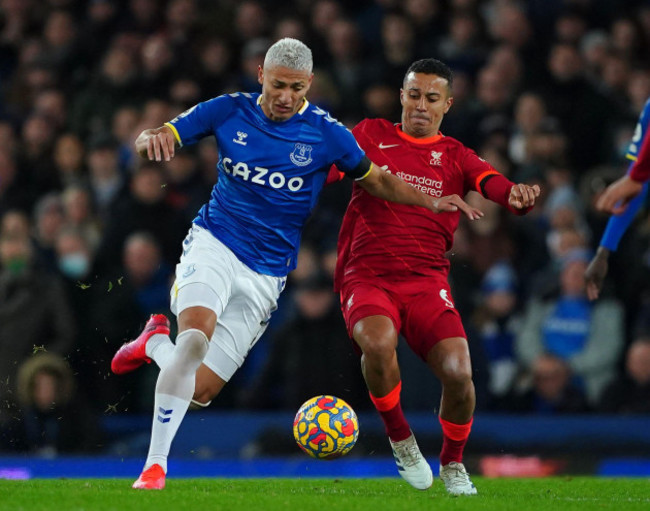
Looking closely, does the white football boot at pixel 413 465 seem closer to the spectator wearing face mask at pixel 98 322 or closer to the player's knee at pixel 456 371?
the player's knee at pixel 456 371

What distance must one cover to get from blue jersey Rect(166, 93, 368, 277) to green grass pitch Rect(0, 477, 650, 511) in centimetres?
150

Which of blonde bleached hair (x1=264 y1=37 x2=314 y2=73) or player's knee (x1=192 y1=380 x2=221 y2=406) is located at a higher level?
blonde bleached hair (x1=264 y1=37 x2=314 y2=73)

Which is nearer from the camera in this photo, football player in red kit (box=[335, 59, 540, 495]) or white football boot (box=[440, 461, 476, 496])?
football player in red kit (box=[335, 59, 540, 495])

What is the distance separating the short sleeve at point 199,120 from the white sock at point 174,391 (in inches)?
48.7

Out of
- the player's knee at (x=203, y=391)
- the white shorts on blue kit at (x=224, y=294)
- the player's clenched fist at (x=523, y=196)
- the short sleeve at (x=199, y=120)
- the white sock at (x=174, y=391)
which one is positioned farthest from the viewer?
the player's knee at (x=203, y=391)

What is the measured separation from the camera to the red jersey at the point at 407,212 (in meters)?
7.79

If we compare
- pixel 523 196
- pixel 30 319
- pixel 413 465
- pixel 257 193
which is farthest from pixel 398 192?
pixel 30 319

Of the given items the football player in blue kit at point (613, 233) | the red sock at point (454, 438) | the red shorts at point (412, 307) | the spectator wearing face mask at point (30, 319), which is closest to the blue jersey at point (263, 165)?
the red shorts at point (412, 307)

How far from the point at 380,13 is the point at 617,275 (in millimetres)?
4951

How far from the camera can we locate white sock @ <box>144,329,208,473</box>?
22.4ft

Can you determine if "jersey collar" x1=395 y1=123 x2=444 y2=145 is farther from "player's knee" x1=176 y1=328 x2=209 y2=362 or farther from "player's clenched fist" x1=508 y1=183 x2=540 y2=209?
"player's knee" x1=176 y1=328 x2=209 y2=362

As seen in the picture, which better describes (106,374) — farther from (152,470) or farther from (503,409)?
(152,470)

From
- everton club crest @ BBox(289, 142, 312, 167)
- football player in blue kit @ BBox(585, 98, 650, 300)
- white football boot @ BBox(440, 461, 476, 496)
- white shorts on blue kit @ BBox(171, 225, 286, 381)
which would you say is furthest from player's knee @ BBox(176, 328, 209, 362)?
football player in blue kit @ BBox(585, 98, 650, 300)

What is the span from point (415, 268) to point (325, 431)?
1.19 metres
